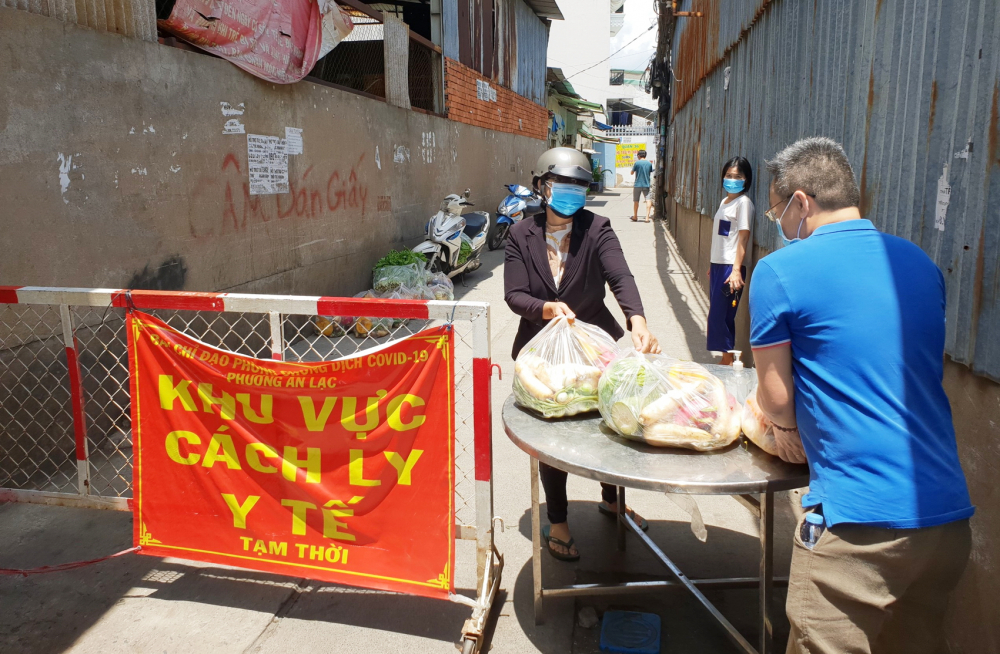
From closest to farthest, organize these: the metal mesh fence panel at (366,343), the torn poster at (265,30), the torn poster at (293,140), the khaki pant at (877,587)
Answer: the khaki pant at (877,587)
the metal mesh fence panel at (366,343)
the torn poster at (265,30)
the torn poster at (293,140)

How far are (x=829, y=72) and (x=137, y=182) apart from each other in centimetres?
456

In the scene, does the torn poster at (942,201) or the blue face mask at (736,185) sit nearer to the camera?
the torn poster at (942,201)

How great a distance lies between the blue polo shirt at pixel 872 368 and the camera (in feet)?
5.68

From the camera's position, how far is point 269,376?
281cm

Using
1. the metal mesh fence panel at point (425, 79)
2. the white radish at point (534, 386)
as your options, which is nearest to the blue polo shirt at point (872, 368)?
the white radish at point (534, 386)

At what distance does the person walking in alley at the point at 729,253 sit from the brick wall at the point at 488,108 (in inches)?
305

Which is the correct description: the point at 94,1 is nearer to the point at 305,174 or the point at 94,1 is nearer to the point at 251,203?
the point at 251,203

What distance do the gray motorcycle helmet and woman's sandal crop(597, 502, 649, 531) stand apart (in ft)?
5.60

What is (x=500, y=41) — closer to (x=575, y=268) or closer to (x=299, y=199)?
(x=299, y=199)

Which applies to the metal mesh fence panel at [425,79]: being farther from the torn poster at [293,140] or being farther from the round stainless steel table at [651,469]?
the round stainless steel table at [651,469]

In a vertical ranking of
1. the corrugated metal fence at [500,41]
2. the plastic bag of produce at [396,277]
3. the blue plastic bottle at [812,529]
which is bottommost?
the plastic bag of produce at [396,277]

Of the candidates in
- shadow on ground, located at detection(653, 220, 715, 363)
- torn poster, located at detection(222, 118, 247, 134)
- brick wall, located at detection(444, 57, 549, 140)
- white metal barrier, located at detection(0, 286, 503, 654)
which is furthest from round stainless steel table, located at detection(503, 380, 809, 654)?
brick wall, located at detection(444, 57, 549, 140)

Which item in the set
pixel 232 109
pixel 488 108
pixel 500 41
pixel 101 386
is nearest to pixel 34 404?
pixel 101 386

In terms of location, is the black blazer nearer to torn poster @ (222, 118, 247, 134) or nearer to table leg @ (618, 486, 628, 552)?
table leg @ (618, 486, 628, 552)
